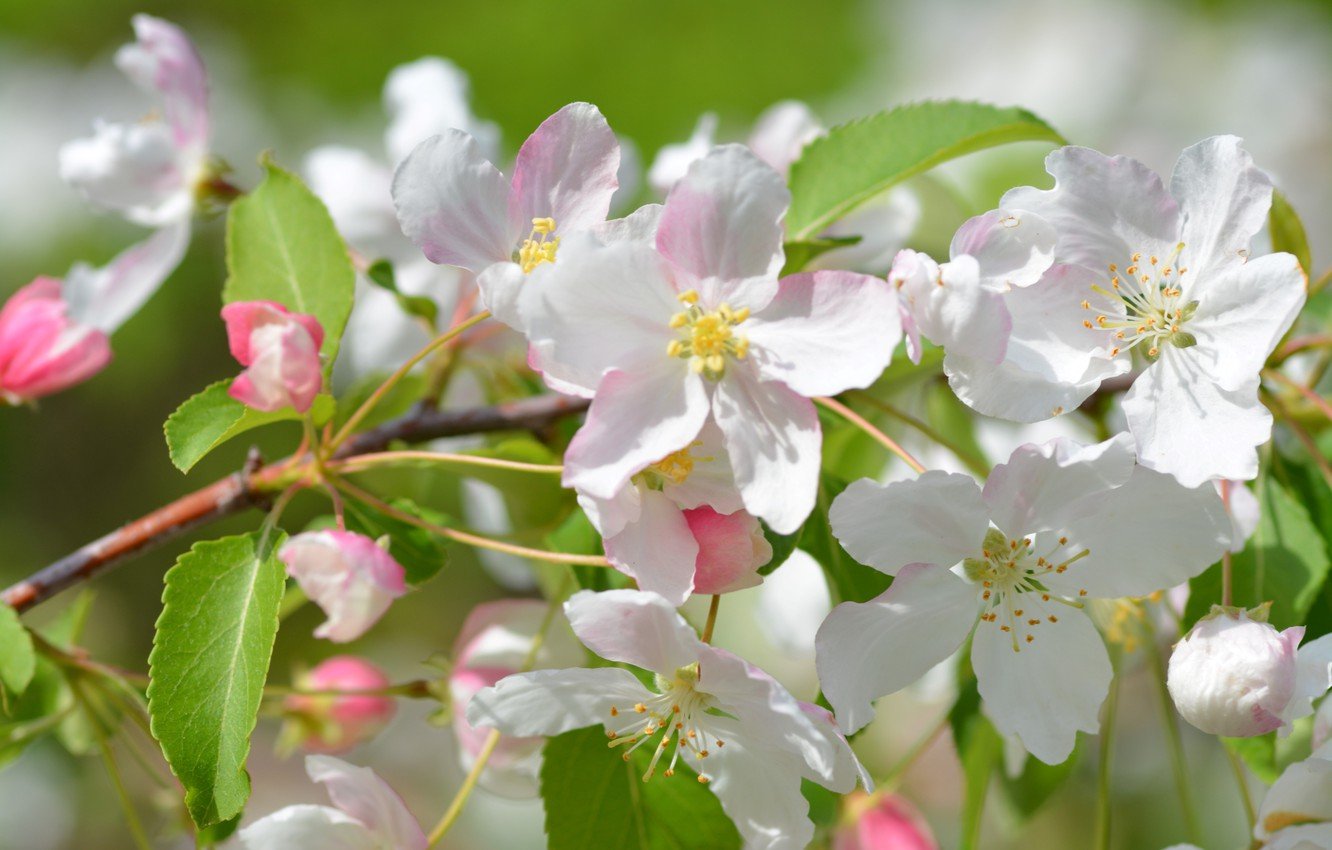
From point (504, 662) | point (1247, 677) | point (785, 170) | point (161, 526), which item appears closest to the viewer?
point (1247, 677)

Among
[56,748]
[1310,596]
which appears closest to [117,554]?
[1310,596]

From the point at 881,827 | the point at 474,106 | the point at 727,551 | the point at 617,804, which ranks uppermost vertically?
the point at 727,551

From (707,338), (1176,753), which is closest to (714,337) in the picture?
(707,338)

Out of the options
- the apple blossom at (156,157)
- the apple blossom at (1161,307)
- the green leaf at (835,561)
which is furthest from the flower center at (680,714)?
the apple blossom at (156,157)

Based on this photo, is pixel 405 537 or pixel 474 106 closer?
pixel 405 537

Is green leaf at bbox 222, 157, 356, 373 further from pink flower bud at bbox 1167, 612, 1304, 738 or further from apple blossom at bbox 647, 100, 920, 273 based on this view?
pink flower bud at bbox 1167, 612, 1304, 738

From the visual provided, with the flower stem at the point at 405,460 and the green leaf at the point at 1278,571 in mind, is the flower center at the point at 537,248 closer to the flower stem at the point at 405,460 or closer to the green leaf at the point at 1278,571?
the flower stem at the point at 405,460

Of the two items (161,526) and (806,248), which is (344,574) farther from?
(806,248)

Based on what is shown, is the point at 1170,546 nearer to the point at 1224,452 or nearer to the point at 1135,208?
the point at 1224,452
